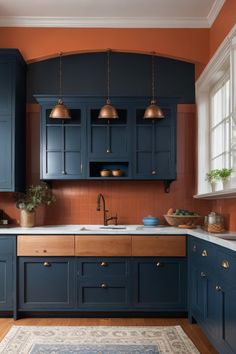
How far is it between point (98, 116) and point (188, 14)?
1563mm

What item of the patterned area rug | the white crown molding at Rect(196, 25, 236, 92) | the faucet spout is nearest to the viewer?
the patterned area rug

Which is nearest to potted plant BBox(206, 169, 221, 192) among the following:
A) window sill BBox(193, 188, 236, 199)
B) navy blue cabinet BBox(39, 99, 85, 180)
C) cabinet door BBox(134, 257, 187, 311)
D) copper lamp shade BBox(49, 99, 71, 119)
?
window sill BBox(193, 188, 236, 199)

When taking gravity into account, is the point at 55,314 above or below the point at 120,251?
below

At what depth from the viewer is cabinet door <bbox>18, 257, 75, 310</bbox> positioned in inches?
174

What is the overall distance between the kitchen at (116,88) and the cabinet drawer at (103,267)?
78 centimetres

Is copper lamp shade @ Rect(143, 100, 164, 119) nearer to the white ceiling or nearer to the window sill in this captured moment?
the window sill

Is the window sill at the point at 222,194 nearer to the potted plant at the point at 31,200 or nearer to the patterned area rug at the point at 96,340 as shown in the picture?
the patterned area rug at the point at 96,340

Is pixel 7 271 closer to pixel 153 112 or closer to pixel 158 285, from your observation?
pixel 158 285

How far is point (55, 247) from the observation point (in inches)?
174

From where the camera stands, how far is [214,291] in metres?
3.31

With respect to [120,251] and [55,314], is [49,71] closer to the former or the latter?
[120,251]

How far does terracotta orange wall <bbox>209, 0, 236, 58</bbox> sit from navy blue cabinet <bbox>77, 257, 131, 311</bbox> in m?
2.47

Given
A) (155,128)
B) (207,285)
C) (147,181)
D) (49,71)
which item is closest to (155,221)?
(147,181)

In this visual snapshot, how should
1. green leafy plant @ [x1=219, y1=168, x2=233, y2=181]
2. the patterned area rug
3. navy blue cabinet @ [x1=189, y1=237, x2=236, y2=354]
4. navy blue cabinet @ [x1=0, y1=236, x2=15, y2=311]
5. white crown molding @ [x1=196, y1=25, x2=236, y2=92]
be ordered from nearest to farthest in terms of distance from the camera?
navy blue cabinet @ [x1=189, y1=237, x2=236, y2=354] < the patterned area rug < white crown molding @ [x1=196, y1=25, x2=236, y2=92] < green leafy plant @ [x1=219, y1=168, x2=233, y2=181] < navy blue cabinet @ [x1=0, y1=236, x2=15, y2=311]
